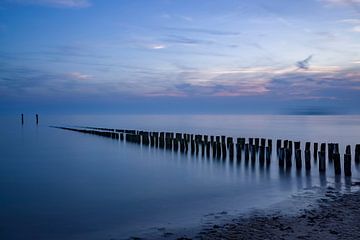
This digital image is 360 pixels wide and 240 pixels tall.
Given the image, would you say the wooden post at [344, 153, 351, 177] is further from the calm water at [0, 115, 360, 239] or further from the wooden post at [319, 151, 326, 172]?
the wooden post at [319, 151, 326, 172]

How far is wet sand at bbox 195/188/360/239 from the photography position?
229 inches

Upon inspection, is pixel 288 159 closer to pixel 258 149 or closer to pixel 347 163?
pixel 347 163

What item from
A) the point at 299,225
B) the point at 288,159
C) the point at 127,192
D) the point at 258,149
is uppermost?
the point at 258,149

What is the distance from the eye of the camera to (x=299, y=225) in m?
6.38

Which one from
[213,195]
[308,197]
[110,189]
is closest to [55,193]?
[110,189]

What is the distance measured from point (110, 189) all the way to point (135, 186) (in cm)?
89

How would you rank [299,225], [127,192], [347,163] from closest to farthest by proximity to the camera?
[299,225] < [127,192] < [347,163]

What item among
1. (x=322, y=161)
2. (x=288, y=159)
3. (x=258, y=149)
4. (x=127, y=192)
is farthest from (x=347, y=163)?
(x=127, y=192)

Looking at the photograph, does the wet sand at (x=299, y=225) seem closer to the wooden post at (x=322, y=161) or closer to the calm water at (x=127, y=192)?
the calm water at (x=127, y=192)

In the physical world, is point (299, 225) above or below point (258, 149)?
below

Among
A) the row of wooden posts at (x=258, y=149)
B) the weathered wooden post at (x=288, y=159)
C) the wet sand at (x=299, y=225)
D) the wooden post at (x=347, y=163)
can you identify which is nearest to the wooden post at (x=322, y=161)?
the row of wooden posts at (x=258, y=149)

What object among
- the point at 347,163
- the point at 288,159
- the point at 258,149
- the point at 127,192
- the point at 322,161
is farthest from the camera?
the point at 258,149

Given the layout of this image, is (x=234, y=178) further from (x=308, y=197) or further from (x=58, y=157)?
(x=58, y=157)

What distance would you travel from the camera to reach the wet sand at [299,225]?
229 inches
